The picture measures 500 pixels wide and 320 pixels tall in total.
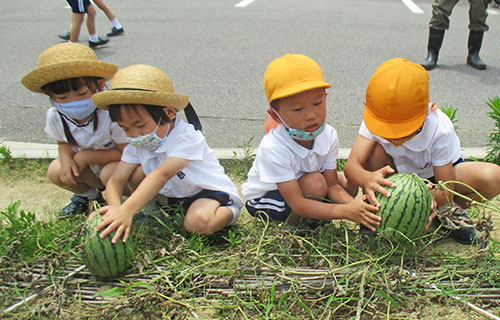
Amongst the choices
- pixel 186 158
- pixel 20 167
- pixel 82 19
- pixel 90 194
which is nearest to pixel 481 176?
pixel 186 158

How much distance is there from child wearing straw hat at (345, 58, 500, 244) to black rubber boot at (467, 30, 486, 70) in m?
4.01

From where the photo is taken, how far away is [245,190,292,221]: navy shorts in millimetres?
3154

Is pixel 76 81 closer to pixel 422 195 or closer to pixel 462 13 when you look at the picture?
pixel 422 195

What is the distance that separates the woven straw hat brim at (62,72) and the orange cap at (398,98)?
182cm

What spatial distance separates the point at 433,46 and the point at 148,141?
195 inches

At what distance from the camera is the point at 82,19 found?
7.70m

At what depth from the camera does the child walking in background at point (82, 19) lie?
7453 millimetres

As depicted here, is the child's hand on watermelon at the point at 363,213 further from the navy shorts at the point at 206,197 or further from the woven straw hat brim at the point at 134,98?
the woven straw hat brim at the point at 134,98

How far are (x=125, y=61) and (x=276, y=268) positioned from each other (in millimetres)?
5540

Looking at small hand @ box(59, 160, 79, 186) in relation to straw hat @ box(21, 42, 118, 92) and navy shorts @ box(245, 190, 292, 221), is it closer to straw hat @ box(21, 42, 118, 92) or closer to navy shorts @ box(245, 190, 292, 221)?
straw hat @ box(21, 42, 118, 92)

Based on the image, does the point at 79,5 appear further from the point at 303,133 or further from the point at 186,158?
the point at 303,133

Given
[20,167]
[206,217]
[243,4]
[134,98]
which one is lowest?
[243,4]

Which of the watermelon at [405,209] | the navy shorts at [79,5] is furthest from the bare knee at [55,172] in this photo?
the navy shorts at [79,5]

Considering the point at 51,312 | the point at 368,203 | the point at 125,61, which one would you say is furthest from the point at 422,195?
the point at 125,61
